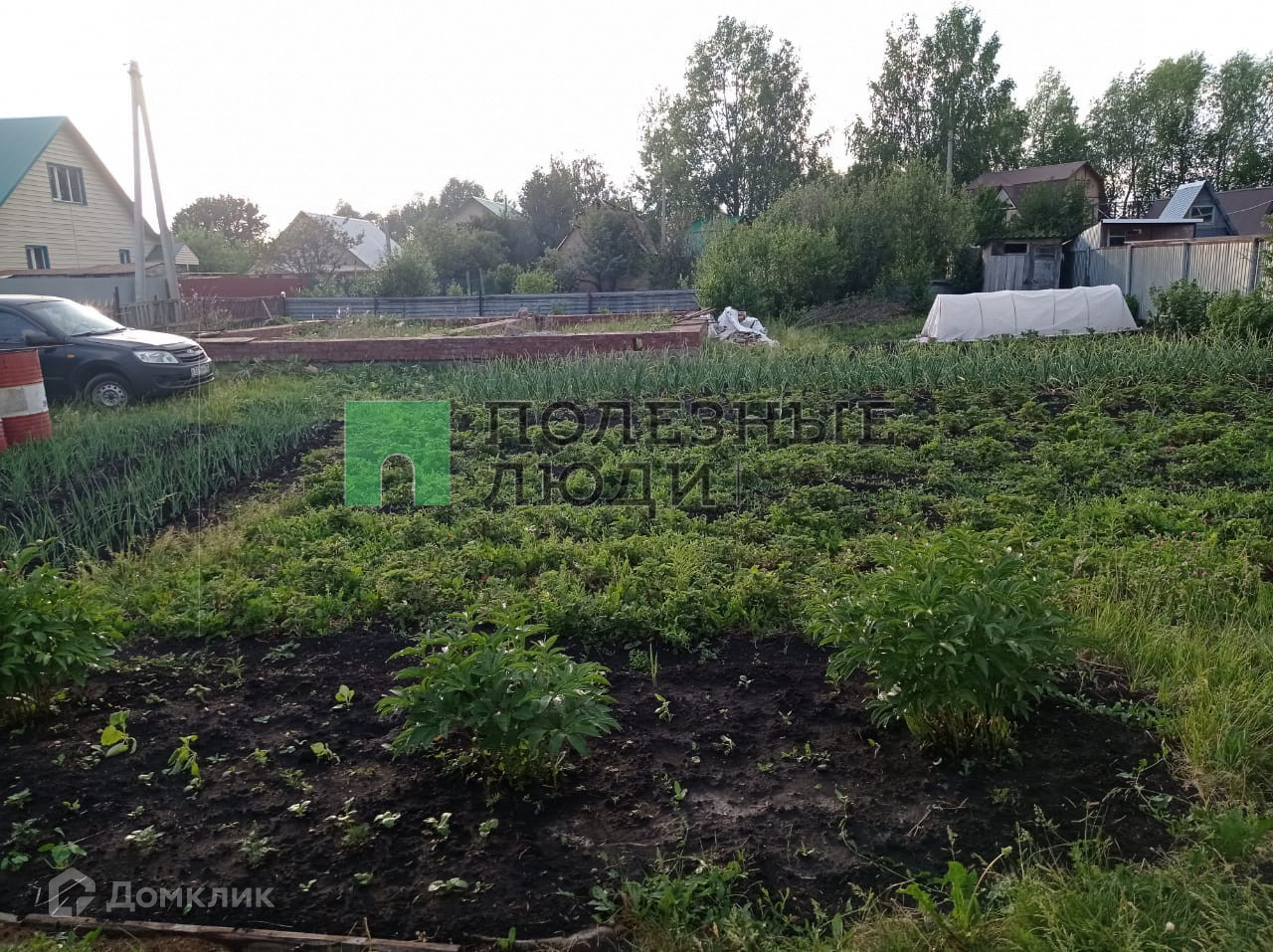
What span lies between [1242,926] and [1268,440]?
6101 mm

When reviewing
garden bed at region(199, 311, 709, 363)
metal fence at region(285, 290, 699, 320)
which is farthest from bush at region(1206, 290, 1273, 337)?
metal fence at region(285, 290, 699, 320)

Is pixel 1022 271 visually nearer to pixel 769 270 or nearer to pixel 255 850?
pixel 769 270

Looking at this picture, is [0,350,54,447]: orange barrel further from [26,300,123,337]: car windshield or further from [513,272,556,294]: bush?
[513,272,556,294]: bush

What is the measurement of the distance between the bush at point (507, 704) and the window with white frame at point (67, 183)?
115ft

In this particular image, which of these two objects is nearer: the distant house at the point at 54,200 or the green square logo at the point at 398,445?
the green square logo at the point at 398,445

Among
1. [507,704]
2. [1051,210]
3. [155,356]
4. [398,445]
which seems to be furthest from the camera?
[1051,210]

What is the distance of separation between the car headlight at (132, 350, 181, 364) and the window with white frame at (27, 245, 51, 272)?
24.1 meters

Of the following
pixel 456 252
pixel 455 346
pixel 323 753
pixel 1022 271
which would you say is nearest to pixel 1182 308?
pixel 1022 271

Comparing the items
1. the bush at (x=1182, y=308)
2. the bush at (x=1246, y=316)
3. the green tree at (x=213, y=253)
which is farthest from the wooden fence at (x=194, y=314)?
the green tree at (x=213, y=253)

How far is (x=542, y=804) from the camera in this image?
2.93 metres

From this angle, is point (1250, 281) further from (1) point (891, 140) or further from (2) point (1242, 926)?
(1) point (891, 140)

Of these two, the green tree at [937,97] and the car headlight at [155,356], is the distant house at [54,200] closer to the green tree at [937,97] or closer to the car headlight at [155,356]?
the car headlight at [155,356]

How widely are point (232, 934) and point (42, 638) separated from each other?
4.85ft

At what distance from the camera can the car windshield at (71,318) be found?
10.8m
